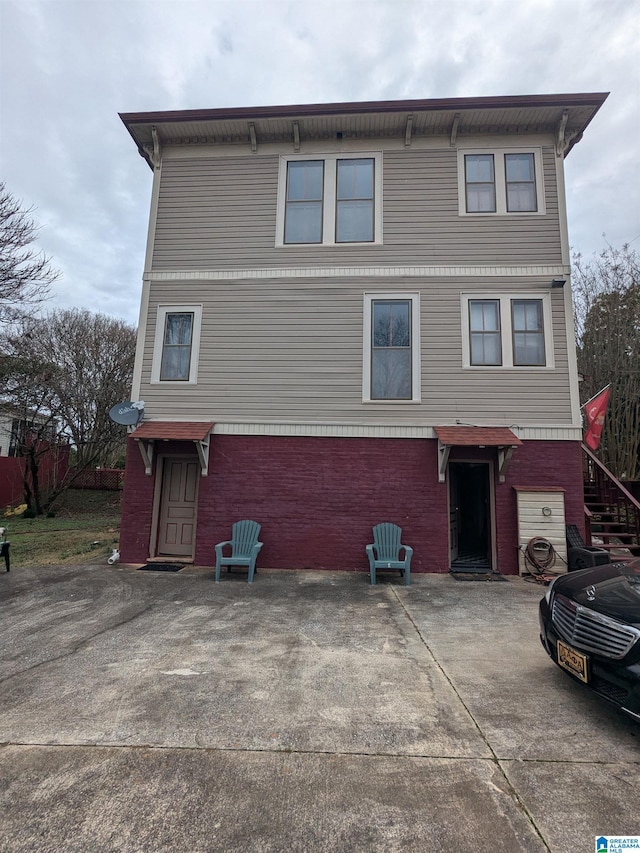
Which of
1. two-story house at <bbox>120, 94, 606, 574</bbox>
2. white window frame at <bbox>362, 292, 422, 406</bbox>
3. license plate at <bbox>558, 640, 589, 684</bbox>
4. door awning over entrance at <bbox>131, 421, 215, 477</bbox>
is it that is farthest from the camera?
white window frame at <bbox>362, 292, 422, 406</bbox>

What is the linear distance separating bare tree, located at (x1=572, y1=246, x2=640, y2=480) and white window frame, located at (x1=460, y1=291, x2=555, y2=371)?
9565 mm

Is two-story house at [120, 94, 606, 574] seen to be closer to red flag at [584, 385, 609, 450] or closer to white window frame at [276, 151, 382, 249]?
white window frame at [276, 151, 382, 249]

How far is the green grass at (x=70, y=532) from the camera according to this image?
367 inches

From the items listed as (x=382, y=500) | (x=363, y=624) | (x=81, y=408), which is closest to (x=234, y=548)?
(x=382, y=500)

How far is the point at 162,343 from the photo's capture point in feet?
29.3

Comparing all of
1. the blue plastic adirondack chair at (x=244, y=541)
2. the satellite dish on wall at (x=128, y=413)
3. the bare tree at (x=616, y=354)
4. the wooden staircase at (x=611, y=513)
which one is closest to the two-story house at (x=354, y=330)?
the satellite dish on wall at (x=128, y=413)

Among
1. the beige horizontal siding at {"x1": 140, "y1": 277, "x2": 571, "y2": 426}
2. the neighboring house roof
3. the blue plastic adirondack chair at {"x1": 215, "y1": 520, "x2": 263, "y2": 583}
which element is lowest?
the blue plastic adirondack chair at {"x1": 215, "y1": 520, "x2": 263, "y2": 583}

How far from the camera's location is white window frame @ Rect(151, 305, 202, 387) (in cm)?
876

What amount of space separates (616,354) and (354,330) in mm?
12848

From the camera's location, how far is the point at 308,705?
10.7 feet

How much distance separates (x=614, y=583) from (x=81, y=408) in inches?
820

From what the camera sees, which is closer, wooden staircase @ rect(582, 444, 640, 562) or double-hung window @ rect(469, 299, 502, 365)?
wooden staircase @ rect(582, 444, 640, 562)

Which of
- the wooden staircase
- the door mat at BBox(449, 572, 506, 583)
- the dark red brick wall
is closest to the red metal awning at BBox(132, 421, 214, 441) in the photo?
the dark red brick wall

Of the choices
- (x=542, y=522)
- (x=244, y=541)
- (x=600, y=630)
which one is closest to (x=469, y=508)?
(x=542, y=522)
